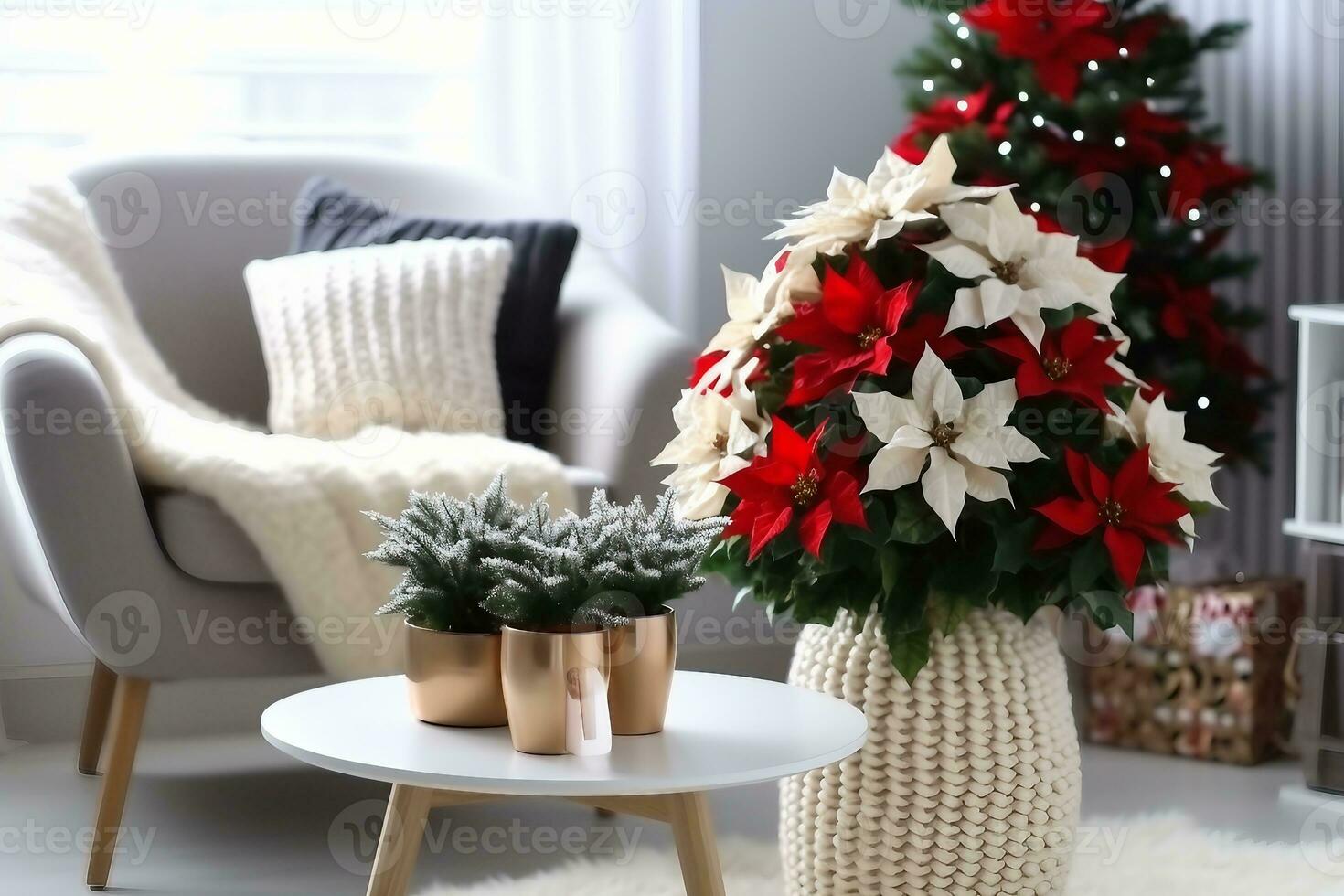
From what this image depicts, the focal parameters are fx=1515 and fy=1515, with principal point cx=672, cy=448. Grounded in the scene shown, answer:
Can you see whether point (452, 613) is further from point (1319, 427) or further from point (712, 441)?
point (1319, 427)

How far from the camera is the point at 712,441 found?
129 cm

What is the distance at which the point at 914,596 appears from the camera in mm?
1225

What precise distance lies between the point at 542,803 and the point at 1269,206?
5.42ft

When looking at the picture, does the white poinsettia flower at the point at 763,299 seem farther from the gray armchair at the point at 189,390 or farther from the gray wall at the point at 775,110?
the gray wall at the point at 775,110

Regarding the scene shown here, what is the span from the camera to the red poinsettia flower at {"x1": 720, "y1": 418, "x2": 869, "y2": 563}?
45.4 inches

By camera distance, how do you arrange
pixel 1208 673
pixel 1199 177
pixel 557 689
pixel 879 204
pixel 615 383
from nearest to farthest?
pixel 557 689 < pixel 879 204 < pixel 615 383 < pixel 1208 673 < pixel 1199 177

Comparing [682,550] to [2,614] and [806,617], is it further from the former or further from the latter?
[2,614]

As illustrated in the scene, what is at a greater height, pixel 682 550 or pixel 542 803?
pixel 682 550

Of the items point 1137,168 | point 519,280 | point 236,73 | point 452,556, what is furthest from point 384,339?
point 1137,168

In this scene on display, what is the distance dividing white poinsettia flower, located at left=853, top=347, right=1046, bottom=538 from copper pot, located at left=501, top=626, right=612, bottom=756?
27 cm

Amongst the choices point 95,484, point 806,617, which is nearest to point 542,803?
point 95,484

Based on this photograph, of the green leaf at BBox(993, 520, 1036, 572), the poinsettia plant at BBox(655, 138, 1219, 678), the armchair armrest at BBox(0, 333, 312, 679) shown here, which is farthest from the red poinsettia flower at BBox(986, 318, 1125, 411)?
the armchair armrest at BBox(0, 333, 312, 679)

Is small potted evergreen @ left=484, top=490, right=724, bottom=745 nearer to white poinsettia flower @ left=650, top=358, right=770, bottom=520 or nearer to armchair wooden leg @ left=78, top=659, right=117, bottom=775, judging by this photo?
white poinsettia flower @ left=650, top=358, right=770, bottom=520

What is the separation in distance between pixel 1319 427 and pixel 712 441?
1108 mm
